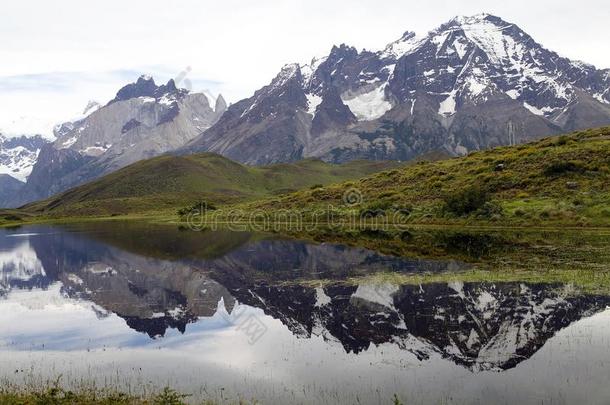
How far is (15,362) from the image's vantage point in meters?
28.3

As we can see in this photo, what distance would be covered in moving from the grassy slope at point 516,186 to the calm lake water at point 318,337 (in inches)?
1535

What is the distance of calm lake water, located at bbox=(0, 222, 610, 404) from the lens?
22.3 metres

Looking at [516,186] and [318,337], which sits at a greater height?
[516,186]

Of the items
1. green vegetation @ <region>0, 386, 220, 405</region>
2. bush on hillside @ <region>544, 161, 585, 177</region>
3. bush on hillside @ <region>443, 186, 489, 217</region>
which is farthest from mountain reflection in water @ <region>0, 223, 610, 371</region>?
bush on hillside @ <region>544, 161, 585, 177</region>

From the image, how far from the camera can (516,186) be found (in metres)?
100

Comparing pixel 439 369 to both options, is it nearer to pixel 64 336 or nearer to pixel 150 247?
pixel 64 336

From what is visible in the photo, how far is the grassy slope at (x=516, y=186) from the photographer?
277 feet

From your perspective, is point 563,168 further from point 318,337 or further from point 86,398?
point 86,398

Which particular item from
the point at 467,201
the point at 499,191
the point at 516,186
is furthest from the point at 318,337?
Result: the point at 516,186

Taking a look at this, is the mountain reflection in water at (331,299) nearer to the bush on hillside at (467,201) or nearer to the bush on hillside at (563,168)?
the bush on hillside at (467,201)

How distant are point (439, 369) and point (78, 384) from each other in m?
15.7

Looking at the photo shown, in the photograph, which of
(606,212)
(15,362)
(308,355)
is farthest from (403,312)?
(606,212)

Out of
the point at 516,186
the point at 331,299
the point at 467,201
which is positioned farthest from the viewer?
the point at 516,186

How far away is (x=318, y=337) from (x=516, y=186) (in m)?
79.8
